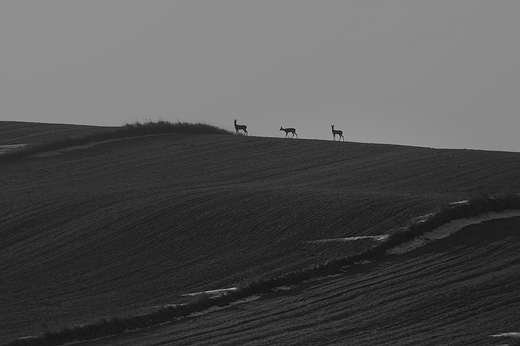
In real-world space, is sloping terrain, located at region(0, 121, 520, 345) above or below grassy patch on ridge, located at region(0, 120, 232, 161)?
below

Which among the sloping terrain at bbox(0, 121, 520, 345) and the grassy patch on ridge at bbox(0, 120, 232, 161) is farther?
the grassy patch on ridge at bbox(0, 120, 232, 161)

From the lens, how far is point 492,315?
17.9 m

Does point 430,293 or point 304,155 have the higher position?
point 304,155

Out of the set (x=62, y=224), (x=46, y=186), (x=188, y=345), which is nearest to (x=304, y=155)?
(x=46, y=186)

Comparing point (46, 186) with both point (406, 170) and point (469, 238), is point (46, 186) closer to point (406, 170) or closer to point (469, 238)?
point (406, 170)

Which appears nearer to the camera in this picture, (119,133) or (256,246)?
(256,246)

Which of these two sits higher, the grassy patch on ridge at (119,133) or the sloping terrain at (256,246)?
the grassy patch on ridge at (119,133)

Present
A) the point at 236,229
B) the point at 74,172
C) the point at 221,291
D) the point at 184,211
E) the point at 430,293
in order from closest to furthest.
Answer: the point at 430,293 → the point at 221,291 → the point at 236,229 → the point at 184,211 → the point at 74,172

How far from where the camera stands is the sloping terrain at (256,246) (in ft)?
62.4

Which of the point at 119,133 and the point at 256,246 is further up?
the point at 119,133

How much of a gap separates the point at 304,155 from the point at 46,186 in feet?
36.1

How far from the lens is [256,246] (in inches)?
992

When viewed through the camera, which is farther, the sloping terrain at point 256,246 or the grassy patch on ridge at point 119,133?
the grassy patch on ridge at point 119,133

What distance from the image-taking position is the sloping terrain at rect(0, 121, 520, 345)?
19.0 meters
